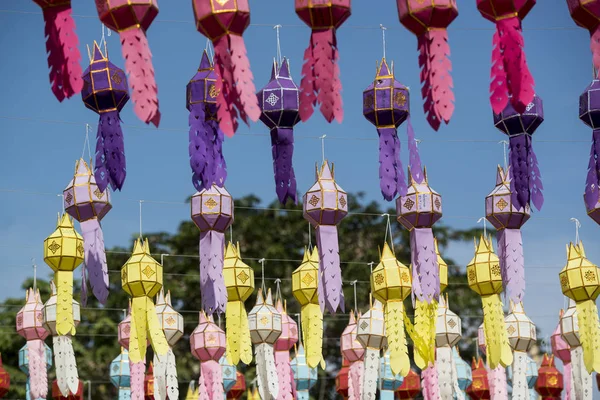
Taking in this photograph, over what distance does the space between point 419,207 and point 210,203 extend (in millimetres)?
1842

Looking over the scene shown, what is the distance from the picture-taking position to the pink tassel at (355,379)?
1590 centimetres

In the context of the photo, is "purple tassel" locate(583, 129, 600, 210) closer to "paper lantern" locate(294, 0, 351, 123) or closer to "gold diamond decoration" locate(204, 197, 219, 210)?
"paper lantern" locate(294, 0, 351, 123)

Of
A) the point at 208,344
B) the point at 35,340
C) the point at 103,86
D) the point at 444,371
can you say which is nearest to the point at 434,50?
the point at 103,86

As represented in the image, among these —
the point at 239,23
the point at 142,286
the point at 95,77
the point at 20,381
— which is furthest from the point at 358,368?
the point at 20,381

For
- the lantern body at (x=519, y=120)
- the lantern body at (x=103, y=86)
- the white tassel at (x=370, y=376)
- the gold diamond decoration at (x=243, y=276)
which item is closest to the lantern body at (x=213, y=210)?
the lantern body at (x=103, y=86)

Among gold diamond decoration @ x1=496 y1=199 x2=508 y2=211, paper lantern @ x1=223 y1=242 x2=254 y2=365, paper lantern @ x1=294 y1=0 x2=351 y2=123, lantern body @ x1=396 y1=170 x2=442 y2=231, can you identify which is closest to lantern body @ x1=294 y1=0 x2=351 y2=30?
paper lantern @ x1=294 y1=0 x2=351 y2=123

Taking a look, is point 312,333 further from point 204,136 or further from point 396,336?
point 204,136

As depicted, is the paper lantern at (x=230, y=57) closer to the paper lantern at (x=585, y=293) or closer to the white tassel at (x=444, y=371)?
the paper lantern at (x=585, y=293)

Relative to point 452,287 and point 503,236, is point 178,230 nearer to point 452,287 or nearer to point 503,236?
point 452,287

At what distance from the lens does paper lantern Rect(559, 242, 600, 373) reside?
1392cm

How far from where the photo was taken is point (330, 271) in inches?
457

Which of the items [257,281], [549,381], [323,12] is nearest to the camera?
[323,12]

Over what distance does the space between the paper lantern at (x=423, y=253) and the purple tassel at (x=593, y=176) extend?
139 centimetres

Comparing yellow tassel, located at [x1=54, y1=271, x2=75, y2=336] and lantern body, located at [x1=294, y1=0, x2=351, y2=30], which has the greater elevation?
lantern body, located at [x1=294, y1=0, x2=351, y2=30]
